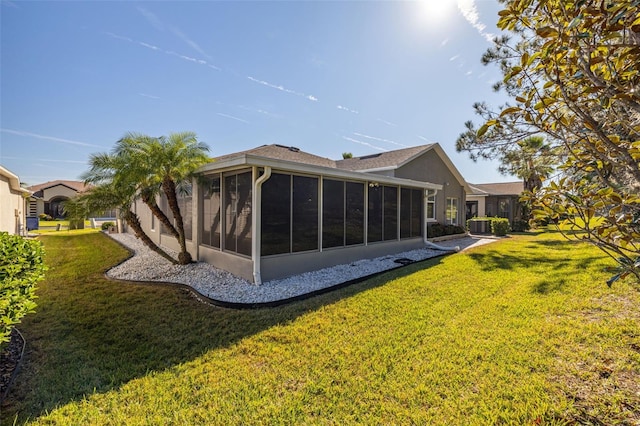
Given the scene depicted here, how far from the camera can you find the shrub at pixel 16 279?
9.02 ft

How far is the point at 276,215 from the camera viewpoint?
24.5 feet

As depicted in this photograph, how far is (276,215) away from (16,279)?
16.0 feet

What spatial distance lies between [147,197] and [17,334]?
449 cm

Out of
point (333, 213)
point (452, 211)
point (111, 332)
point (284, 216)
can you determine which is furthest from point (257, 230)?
point (452, 211)

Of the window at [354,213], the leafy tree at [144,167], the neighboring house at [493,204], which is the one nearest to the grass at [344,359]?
the leafy tree at [144,167]

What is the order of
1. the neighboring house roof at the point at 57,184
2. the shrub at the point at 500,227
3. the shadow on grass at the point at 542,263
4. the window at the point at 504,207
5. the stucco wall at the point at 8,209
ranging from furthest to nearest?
the neighboring house roof at the point at 57,184 → the window at the point at 504,207 → the shrub at the point at 500,227 → the stucco wall at the point at 8,209 → the shadow on grass at the point at 542,263

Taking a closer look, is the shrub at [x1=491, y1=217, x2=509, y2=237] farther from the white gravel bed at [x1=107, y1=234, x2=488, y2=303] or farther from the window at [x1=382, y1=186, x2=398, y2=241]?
the window at [x1=382, y1=186, x2=398, y2=241]

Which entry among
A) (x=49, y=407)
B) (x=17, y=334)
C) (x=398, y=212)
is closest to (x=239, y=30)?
(x=398, y=212)

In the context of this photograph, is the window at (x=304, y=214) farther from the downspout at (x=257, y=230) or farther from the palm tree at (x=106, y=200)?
the palm tree at (x=106, y=200)

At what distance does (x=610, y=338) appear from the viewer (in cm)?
392

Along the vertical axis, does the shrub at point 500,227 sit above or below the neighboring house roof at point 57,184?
below

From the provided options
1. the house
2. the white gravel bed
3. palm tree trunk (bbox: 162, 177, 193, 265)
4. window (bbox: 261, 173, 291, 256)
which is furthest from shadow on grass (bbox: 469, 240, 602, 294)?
palm tree trunk (bbox: 162, 177, 193, 265)

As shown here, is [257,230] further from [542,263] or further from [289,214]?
[542,263]

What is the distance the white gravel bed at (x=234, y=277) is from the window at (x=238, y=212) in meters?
0.90
